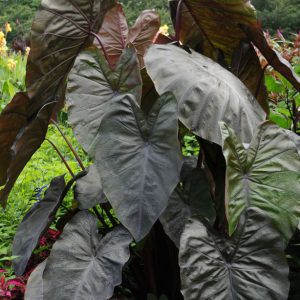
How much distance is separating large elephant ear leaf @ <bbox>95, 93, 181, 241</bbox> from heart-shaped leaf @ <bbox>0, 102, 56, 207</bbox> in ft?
1.11

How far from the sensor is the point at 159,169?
4.35ft

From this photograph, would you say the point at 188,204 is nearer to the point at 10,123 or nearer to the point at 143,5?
the point at 10,123

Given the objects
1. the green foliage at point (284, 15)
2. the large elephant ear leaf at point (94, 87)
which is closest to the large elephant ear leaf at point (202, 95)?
the large elephant ear leaf at point (94, 87)

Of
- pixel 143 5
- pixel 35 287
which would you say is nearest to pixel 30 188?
pixel 35 287

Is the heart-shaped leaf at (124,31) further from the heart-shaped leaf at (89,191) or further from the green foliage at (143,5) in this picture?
the green foliage at (143,5)

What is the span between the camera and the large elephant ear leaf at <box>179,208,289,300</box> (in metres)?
1.24

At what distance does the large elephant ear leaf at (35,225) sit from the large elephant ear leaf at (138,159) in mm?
390

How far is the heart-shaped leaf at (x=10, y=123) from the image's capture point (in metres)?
1.73

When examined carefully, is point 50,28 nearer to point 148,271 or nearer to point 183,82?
point 183,82

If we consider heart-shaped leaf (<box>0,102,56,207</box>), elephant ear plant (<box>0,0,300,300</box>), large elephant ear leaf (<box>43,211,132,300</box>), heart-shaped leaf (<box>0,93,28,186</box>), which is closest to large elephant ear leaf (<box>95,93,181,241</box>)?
elephant ear plant (<box>0,0,300,300</box>)

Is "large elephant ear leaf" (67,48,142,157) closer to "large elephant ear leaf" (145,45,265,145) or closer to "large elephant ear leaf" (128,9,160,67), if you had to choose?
"large elephant ear leaf" (145,45,265,145)

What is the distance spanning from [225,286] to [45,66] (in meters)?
0.96

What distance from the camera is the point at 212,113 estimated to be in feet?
4.41

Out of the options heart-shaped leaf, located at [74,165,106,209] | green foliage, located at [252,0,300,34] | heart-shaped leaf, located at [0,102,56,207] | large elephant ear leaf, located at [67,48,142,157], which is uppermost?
large elephant ear leaf, located at [67,48,142,157]
